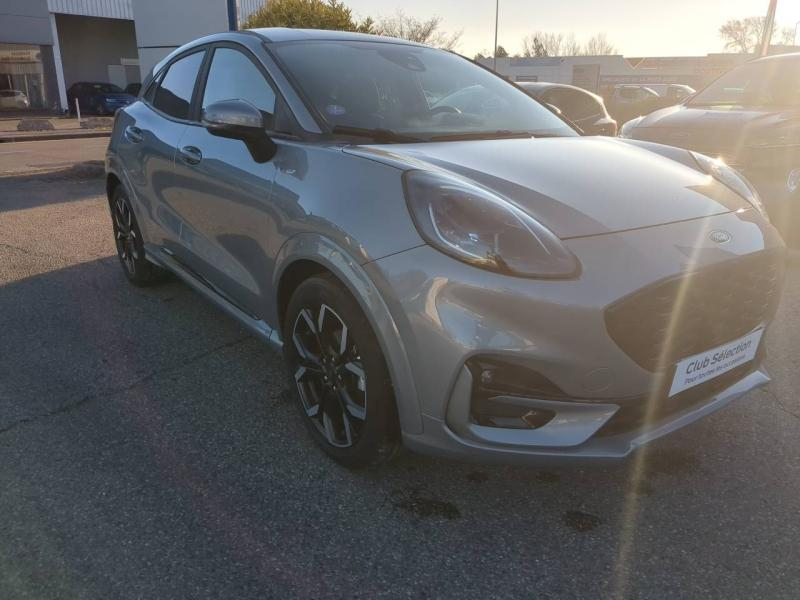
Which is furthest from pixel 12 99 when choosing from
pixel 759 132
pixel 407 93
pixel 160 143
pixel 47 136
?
pixel 407 93

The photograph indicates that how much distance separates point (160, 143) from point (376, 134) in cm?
162

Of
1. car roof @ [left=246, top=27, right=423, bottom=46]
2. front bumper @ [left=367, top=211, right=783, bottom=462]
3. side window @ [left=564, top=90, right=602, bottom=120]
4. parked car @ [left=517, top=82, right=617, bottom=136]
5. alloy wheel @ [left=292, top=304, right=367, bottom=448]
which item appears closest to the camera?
front bumper @ [left=367, top=211, right=783, bottom=462]

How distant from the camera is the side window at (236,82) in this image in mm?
2848

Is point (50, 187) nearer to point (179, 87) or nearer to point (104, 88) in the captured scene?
point (179, 87)

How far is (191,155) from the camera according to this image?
3.20 m

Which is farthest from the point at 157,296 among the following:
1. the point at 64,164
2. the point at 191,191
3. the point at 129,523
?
the point at 64,164

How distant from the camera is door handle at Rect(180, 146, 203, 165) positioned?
3.13 meters

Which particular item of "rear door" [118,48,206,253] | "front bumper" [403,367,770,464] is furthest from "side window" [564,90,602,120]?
"front bumper" [403,367,770,464]

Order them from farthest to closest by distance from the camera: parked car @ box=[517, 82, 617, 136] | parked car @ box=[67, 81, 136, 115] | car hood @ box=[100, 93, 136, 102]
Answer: parked car @ box=[67, 81, 136, 115] → car hood @ box=[100, 93, 136, 102] → parked car @ box=[517, 82, 617, 136]

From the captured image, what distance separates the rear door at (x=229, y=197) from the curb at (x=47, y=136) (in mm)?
17487

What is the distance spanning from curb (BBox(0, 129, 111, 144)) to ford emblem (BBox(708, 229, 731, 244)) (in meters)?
19.8

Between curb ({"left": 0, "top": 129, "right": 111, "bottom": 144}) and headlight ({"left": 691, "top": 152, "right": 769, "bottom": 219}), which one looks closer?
headlight ({"left": 691, "top": 152, "right": 769, "bottom": 219})

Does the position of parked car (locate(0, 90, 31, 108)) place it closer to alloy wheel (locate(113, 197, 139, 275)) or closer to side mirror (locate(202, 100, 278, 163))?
alloy wheel (locate(113, 197, 139, 275))

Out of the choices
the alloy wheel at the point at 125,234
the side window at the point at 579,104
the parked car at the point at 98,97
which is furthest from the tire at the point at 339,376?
the parked car at the point at 98,97
